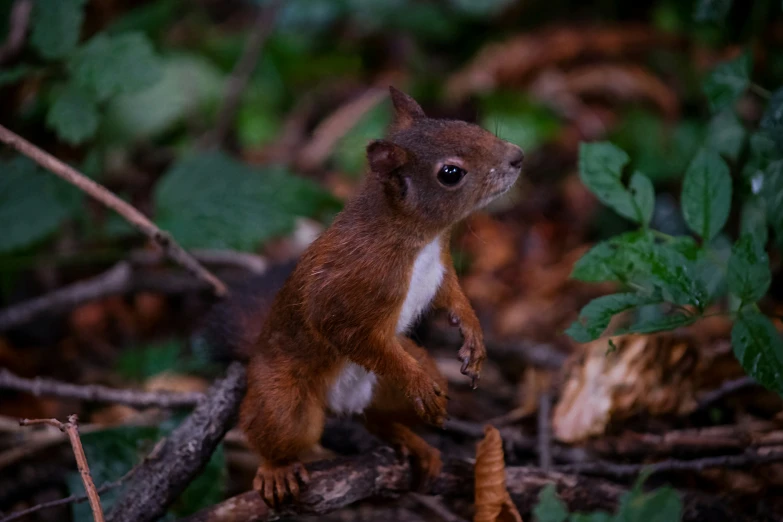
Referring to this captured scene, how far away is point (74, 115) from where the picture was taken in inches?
120

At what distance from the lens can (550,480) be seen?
2410 millimetres

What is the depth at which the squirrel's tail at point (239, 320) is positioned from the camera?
104 inches

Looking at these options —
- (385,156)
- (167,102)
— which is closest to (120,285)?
(167,102)

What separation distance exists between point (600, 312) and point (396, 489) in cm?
82

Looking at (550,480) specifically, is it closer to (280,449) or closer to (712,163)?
(280,449)

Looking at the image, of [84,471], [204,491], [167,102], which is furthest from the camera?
[167,102]

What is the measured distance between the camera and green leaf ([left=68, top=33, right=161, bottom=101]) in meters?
2.98

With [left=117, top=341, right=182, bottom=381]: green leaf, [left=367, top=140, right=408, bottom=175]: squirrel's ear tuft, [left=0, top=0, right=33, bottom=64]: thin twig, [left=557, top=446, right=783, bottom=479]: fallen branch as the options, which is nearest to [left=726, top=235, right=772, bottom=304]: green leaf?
[left=557, top=446, right=783, bottom=479]: fallen branch

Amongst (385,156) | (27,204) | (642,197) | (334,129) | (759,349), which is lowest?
(759,349)

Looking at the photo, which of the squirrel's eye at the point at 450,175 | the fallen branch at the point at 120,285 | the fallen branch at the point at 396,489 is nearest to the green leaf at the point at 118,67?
the fallen branch at the point at 120,285

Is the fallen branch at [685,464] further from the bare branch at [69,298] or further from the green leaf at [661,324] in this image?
the bare branch at [69,298]

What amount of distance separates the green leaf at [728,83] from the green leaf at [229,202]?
78.4 inches

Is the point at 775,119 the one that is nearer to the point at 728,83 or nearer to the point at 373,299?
the point at 728,83

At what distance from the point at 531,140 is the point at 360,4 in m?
1.72
